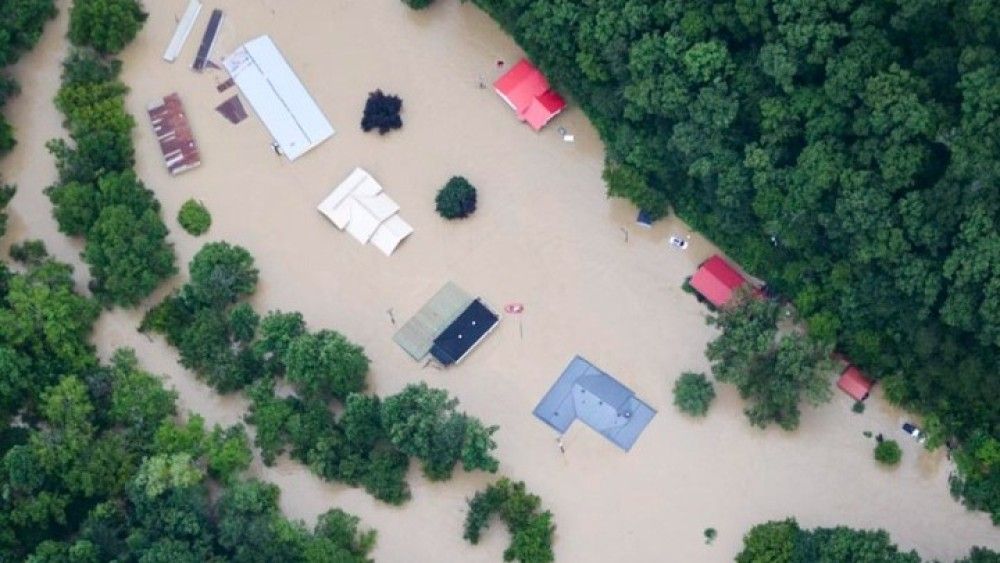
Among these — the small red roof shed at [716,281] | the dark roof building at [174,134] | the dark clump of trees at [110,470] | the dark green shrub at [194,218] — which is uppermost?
the small red roof shed at [716,281]

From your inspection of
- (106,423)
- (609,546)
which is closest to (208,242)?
(106,423)

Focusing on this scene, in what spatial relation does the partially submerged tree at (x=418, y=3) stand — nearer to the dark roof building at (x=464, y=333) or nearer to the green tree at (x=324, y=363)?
the dark roof building at (x=464, y=333)

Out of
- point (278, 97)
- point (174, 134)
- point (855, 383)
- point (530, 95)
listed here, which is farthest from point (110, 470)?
point (855, 383)

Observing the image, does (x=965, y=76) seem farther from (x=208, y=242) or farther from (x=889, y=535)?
(x=208, y=242)

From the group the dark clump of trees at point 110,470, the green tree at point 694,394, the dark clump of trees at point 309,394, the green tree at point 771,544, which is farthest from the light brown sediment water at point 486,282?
the dark clump of trees at point 110,470

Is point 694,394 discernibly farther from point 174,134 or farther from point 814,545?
point 174,134
